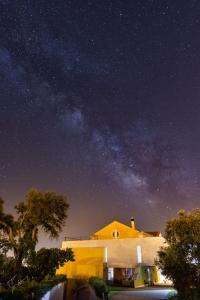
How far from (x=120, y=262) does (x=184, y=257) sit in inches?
996

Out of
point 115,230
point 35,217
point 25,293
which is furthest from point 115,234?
point 25,293

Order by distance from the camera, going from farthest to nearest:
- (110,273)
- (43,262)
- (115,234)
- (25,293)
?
1. (115,234)
2. (110,273)
3. (43,262)
4. (25,293)

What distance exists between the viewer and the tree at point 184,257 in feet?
47.5

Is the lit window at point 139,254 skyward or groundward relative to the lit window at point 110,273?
skyward

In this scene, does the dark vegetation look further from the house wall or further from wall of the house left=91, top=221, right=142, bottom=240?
wall of the house left=91, top=221, right=142, bottom=240

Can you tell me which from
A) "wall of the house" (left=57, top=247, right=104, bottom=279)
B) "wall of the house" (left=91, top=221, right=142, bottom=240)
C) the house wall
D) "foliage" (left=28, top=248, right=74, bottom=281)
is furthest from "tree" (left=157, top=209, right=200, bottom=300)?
"wall of the house" (left=91, top=221, right=142, bottom=240)

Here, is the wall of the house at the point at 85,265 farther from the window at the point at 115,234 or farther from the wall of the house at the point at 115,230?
the window at the point at 115,234

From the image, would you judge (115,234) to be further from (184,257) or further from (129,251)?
(184,257)

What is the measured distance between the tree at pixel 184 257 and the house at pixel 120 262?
2136cm

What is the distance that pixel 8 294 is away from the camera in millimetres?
13320

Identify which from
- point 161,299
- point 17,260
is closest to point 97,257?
point 161,299

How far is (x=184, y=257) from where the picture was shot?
15.0m

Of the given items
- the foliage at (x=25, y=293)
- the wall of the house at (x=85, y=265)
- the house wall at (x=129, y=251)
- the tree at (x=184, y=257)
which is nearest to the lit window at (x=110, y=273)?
the house wall at (x=129, y=251)

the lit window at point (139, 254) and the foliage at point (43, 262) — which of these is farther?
the lit window at point (139, 254)
